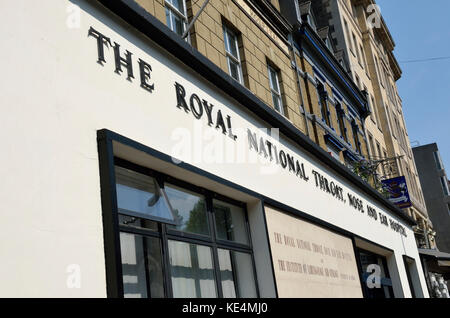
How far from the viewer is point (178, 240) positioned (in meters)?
7.79

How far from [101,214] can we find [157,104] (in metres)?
2.18

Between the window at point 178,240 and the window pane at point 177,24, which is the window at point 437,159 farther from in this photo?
the window at point 178,240

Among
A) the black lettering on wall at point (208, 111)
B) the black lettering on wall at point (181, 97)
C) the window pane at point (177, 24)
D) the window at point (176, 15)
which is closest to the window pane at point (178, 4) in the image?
the window at point (176, 15)

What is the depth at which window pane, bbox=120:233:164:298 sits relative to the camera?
6.66 meters

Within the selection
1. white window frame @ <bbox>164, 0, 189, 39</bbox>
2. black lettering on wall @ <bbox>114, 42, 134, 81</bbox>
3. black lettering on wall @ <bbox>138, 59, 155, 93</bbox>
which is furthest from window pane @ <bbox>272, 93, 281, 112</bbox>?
black lettering on wall @ <bbox>114, 42, 134, 81</bbox>

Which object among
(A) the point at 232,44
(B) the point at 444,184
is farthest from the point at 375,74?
(B) the point at 444,184

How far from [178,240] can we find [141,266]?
955 mm

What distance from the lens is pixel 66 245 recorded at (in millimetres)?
5438

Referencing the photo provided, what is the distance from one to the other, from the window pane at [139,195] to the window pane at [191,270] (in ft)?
1.84

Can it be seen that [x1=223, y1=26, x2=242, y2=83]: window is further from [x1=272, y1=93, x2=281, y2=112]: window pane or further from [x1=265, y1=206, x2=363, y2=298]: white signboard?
[x1=265, y1=206, x2=363, y2=298]: white signboard

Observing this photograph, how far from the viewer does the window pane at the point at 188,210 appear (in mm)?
8133
